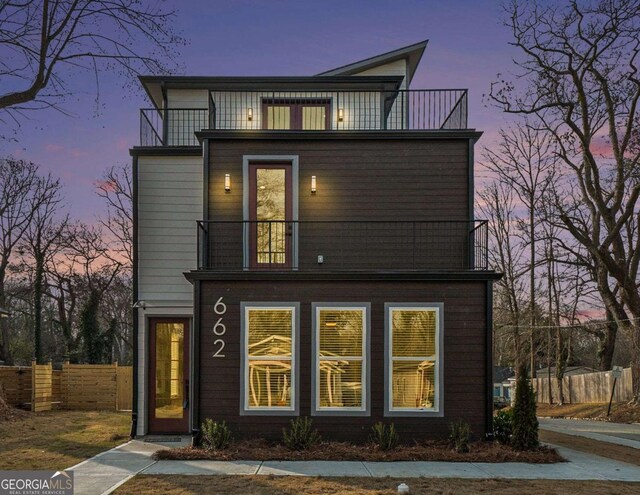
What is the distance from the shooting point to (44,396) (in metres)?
16.9

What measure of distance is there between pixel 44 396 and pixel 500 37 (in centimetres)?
1899

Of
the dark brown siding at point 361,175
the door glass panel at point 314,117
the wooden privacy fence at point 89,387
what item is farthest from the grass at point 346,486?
the wooden privacy fence at point 89,387

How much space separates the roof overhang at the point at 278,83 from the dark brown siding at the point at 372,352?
5.02 m

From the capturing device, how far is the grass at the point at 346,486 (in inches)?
281

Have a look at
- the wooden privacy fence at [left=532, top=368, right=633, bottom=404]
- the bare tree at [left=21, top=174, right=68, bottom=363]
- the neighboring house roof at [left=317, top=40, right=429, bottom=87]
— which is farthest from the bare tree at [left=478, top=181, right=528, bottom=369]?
the bare tree at [left=21, top=174, right=68, bottom=363]

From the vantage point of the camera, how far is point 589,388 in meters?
24.4

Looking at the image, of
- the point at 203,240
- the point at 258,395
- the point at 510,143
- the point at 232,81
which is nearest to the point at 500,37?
the point at 510,143

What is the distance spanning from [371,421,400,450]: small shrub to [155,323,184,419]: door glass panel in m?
4.17

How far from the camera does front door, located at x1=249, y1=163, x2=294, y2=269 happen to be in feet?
36.3

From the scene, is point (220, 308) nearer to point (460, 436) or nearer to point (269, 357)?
point (269, 357)

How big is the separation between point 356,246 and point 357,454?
12.8 ft

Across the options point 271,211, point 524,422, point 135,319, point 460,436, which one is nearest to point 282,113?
point 271,211

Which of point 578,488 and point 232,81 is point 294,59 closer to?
point 232,81

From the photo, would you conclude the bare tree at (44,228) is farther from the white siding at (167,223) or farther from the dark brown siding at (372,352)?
the dark brown siding at (372,352)
